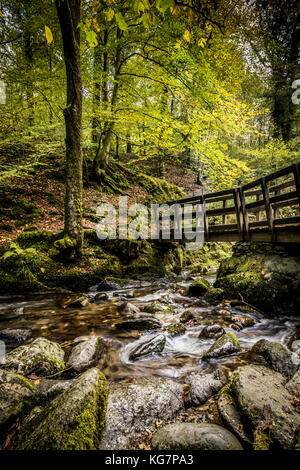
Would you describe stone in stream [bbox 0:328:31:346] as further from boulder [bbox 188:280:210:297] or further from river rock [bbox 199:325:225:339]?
boulder [bbox 188:280:210:297]

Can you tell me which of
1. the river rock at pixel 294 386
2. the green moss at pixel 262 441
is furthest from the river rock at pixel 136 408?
A: the river rock at pixel 294 386

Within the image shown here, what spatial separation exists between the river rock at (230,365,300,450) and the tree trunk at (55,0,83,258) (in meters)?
5.68

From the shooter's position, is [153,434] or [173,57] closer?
[153,434]

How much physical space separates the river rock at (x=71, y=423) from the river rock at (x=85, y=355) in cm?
101

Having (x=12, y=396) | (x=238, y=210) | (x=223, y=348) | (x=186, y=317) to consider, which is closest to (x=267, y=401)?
(x=223, y=348)

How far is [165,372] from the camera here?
3238mm

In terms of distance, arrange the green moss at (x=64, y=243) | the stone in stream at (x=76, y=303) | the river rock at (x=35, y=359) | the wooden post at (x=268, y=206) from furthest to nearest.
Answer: the green moss at (x=64, y=243)
the stone in stream at (x=76, y=303)
the wooden post at (x=268, y=206)
the river rock at (x=35, y=359)

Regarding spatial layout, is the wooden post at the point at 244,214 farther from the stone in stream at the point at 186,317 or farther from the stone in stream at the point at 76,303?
the stone in stream at the point at 76,303

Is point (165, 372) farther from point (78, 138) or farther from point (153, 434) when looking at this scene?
point (78, 138)

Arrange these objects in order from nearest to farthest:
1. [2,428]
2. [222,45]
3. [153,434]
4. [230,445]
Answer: [230,445]
[2,428]
[153,434]
[222,45]

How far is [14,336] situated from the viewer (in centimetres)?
386

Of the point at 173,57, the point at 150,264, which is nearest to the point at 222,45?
the point at 173,57

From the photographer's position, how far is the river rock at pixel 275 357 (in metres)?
2.95

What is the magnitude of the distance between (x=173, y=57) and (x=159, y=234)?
6.30 m
